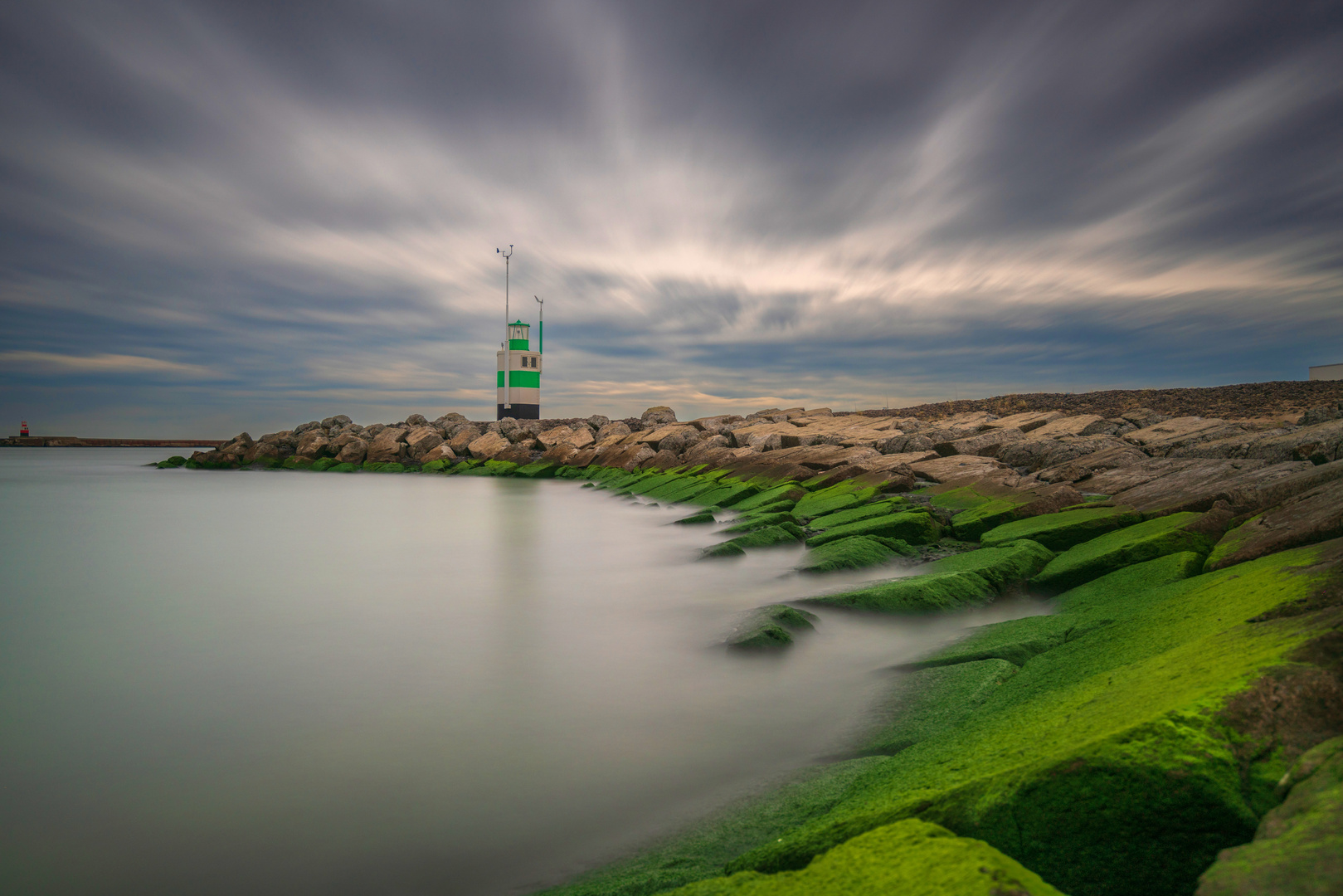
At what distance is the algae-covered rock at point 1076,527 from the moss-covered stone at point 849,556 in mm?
1020

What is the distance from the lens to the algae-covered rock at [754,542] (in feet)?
24.3

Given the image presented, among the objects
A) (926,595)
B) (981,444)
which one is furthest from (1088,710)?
(981,444)

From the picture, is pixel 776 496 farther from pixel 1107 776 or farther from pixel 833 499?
pixel 1107 776

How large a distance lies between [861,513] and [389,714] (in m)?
5.70

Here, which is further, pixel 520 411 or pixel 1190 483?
pixel 520 411

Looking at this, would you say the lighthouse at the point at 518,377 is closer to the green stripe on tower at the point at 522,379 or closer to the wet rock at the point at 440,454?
the green stripe on tower at the point at 522,379

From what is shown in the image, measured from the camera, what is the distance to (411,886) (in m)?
2.18

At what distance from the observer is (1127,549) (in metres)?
4.22

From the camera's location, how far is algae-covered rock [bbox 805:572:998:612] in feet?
14.9

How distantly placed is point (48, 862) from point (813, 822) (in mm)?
2776

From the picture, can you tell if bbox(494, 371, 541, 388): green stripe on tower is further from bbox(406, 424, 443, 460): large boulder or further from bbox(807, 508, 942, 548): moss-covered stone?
bbox(807, 508, 942, 548): moss-covered stone

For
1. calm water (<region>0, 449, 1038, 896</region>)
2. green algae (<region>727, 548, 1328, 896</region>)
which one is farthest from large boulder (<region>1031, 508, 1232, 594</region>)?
green algae (<region>727, 548, 1328, 896</region>)

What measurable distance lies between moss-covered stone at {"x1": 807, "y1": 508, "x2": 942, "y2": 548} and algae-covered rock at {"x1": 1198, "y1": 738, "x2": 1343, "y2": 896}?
18.5ft

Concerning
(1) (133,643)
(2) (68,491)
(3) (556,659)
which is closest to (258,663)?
(1) (133,643)
